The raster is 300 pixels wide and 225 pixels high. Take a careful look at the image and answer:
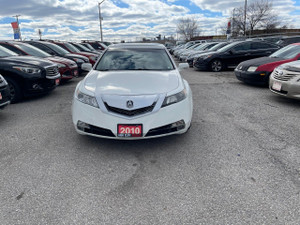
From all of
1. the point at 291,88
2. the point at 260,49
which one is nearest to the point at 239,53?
the point at 260,49

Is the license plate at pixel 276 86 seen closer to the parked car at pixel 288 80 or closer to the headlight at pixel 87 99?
the parked car at pixel 288 80

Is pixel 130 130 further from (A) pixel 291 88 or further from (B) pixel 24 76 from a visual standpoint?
(B) pixel 24 76

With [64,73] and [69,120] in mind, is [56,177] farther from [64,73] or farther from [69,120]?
[64,73]

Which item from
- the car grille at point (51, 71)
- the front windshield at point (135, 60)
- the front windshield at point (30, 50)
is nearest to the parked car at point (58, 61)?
the front windshield at point (30, 50)

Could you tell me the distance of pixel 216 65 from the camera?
11508 mm

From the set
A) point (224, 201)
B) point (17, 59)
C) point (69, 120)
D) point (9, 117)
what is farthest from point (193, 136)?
point (17, 59)

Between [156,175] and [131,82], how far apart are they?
1.39 m

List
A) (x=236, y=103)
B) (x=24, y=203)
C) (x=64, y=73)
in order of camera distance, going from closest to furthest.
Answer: (x=24, y=203)
(x=236, y=103)
(x=64, y=73)

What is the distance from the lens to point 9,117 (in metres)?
4.77

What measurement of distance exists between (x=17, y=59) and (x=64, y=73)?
6.42 ft

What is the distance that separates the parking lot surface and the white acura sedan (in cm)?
37

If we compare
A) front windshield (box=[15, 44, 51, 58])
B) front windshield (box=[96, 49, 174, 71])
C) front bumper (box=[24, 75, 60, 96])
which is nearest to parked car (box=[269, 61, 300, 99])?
front windshield (box=[96, 49, 174, 71])

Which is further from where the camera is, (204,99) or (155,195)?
(204,99)

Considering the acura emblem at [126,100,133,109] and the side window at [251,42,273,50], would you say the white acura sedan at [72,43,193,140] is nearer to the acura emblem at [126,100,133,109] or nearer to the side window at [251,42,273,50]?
the acura emblem at [126,100,133,109]
